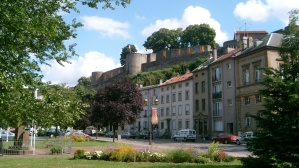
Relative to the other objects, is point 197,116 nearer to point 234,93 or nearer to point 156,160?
point 234,93

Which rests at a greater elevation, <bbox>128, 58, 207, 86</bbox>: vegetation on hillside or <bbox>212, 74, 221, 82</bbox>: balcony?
<bbox>128, 58, 207, 86</bbox>: vegetation on hillside

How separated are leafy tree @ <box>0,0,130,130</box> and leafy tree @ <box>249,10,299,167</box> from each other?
573cm

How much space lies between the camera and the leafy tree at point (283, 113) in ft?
36.4

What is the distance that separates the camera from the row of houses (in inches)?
1699

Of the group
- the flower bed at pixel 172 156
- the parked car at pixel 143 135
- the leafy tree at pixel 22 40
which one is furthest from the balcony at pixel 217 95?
the leafy tree at pixel 22 40

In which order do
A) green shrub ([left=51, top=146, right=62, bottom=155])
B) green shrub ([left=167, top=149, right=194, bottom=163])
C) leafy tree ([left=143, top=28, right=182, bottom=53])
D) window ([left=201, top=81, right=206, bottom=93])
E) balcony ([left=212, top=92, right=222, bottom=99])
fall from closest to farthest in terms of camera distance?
green shrub ([left=167, top=149, right=194, bottom=163]) < green shrub ([left=51, top=146, right=62, bottom=155]) < balcony ([left=212, top=92, right=222, bottom=99]) < window ([left=201, top=81, right=206, bottom=93]) < leafy tree ([left=143, top=28, right=182, bottom=53])

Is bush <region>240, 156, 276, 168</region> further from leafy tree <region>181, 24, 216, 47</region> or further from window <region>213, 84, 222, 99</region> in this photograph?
leafy tree <region>181, 24, 216, 47</region>

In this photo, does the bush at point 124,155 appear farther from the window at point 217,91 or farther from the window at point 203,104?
the window at point 203,104

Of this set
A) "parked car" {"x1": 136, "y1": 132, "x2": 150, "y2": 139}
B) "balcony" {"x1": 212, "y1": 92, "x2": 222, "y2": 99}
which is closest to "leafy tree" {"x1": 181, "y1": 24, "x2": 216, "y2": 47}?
"parked car" {"x1": 136, "y1": 132, "x2": 150, "y2": 139}

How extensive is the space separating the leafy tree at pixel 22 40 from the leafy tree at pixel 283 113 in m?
5.73

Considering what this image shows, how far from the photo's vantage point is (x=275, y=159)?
36.0 feet

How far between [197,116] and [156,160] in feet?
127

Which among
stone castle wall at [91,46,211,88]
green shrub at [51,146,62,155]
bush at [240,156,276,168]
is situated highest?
stone castle wall at [91,46,211,88]

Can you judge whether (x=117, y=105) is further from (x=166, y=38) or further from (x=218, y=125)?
(x=166, y=38)
